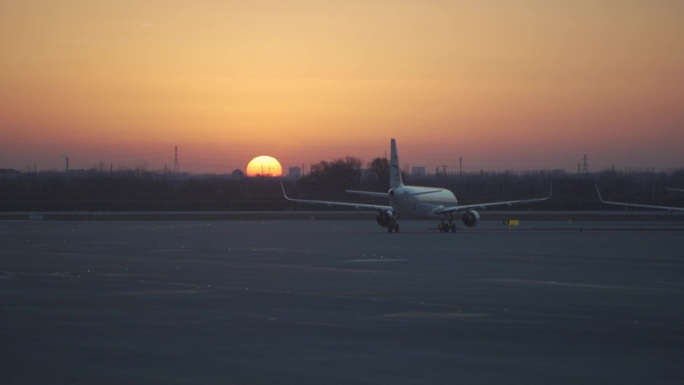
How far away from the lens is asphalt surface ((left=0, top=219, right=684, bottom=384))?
37.4 ft

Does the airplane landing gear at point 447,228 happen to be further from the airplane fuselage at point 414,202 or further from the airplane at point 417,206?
the airplane fuselage at point 414,202

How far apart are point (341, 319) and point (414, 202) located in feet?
144

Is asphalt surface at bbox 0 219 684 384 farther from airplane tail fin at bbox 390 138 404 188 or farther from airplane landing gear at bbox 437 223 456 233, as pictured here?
airplane tail fin at bbox 390 138 404 188

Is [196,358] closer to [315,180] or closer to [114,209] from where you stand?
[114,209]

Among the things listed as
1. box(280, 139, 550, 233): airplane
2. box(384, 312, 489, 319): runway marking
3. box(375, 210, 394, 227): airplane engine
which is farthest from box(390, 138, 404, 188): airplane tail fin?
box(384, 312, 489, 319): runway marking

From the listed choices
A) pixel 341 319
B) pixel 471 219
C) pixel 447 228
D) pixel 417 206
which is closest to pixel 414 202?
pixel 417 206

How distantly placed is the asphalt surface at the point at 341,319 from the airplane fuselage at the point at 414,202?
2637 centimetres

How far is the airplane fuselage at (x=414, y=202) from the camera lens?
60000mm

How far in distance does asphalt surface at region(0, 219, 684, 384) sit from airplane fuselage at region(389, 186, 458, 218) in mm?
26372

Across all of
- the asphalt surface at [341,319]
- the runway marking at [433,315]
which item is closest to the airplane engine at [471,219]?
the asphalt surface at [341,319]

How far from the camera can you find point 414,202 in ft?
197

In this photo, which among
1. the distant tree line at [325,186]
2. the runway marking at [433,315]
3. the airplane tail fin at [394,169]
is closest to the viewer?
the runway marking at [433,315]

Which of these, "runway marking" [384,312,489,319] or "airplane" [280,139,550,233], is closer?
"runway marking" [384,312,489,319]

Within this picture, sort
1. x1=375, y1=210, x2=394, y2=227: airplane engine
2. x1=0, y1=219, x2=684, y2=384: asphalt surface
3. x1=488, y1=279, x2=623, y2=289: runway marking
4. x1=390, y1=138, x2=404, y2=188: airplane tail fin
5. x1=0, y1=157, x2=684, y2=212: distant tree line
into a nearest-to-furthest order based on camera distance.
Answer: x1=0, y1=219, x2=684, y2=384: asphalt surface < x1=488, y1=279, x2=623, y2=289: runway marking < x1=375, y1=210, x2=394, y2=227: airplane engine < x1=390, y1=138, x2=404, y2=188: airplane tail fin < x1=0, y1=157, x2=684, y2=212: distant tree line
